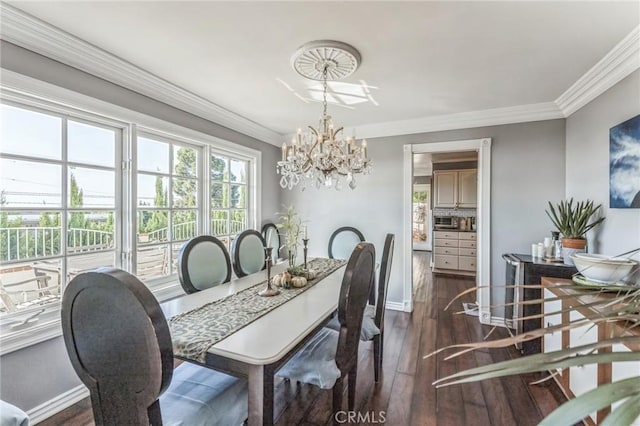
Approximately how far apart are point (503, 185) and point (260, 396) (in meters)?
3.40

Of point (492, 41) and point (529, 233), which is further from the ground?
point (492, 41)

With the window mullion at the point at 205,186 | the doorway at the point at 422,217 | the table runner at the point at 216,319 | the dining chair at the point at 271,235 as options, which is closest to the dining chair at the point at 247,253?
the table runner at the point at 216,319

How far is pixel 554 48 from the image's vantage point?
204 centimetres

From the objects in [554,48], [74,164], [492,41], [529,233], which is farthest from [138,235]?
[529,233]

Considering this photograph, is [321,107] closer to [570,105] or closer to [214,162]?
[214,162]

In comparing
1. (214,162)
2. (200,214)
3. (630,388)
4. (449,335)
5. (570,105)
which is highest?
(570,105)

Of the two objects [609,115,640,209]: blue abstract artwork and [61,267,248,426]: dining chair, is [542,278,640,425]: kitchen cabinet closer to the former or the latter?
[609,115,640,209]: blue abstract artwork

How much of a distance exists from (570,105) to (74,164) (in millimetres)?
4384

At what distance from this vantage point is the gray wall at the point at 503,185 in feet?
10.6

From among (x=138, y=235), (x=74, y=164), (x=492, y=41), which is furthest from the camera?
(x=138, y=235)

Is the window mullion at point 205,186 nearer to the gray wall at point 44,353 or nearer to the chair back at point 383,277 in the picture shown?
the gray wall at point 44,353

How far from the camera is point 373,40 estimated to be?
193 cm

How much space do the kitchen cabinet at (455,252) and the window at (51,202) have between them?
5571mm

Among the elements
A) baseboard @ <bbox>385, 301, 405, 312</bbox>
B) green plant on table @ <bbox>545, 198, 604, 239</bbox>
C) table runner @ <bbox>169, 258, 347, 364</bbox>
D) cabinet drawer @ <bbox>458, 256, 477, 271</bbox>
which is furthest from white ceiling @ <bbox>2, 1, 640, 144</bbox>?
cabinet drawer @ <bbox>458, 256, 477, 271</bbox>
